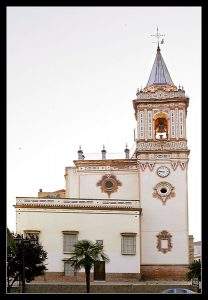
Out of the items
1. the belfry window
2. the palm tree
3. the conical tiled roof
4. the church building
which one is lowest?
the palm tree

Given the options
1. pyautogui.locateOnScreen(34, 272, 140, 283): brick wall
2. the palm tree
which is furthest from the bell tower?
the palm tree

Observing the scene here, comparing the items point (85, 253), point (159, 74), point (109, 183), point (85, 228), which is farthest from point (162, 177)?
point (85, 253)

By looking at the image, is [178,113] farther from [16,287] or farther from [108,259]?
[16,287]

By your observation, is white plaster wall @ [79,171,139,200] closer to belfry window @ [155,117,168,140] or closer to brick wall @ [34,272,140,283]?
belfry window @ [155,117,168,140]

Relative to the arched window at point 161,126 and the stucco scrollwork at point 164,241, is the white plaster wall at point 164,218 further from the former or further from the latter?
the arched window at point 161,126

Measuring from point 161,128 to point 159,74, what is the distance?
4.22 meters

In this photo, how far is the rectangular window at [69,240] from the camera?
115ft

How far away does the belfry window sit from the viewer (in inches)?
1521

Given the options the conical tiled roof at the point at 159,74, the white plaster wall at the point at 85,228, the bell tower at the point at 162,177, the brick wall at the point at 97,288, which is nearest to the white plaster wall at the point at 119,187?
the bell tower at the point at 162,177

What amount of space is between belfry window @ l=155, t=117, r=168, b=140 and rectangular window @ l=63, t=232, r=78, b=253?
29.7 ft

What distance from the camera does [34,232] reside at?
3497 centimetres

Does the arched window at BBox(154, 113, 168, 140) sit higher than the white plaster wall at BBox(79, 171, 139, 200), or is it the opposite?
the arched window at BBox(154, 113, 168, 140)
